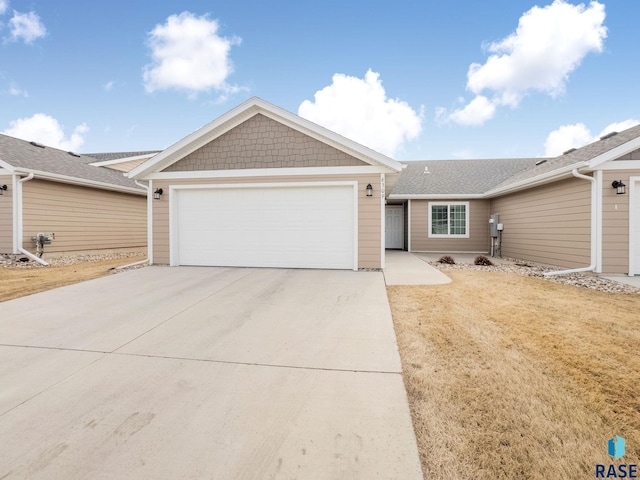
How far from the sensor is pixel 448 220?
13359mm

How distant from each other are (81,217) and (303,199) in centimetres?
962

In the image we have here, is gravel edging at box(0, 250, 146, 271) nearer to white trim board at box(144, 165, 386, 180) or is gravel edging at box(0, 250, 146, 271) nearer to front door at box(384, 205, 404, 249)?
white trim board at box(144, 165, 386, 180)

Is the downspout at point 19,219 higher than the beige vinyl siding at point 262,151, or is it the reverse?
the beige vinyl siding at point 262,151

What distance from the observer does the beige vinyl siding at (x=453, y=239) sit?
517 inches

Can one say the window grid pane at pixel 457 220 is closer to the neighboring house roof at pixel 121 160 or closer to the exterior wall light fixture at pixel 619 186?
the exterior wall light fixture at pixel 619 186

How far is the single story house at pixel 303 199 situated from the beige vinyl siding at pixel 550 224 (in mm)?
40

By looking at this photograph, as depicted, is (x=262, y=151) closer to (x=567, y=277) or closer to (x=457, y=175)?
(x=567, y=277)

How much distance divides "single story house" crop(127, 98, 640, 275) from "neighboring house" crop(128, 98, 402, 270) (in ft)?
0.09

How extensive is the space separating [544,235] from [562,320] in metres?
6.64

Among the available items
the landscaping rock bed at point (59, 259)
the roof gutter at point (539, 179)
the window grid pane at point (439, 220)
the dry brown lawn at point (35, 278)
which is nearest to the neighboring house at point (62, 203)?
the landscaping rock bed at point (59, 259)

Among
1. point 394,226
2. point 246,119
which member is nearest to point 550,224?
point 394,226

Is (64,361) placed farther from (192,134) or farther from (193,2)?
(193,2)

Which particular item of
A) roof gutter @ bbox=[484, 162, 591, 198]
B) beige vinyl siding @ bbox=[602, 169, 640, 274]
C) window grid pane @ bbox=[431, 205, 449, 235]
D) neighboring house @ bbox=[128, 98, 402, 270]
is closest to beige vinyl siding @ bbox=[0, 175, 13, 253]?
neighboring house @ bbox=[128, 98, 402, 270]

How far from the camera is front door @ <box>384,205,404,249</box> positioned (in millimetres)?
14914
